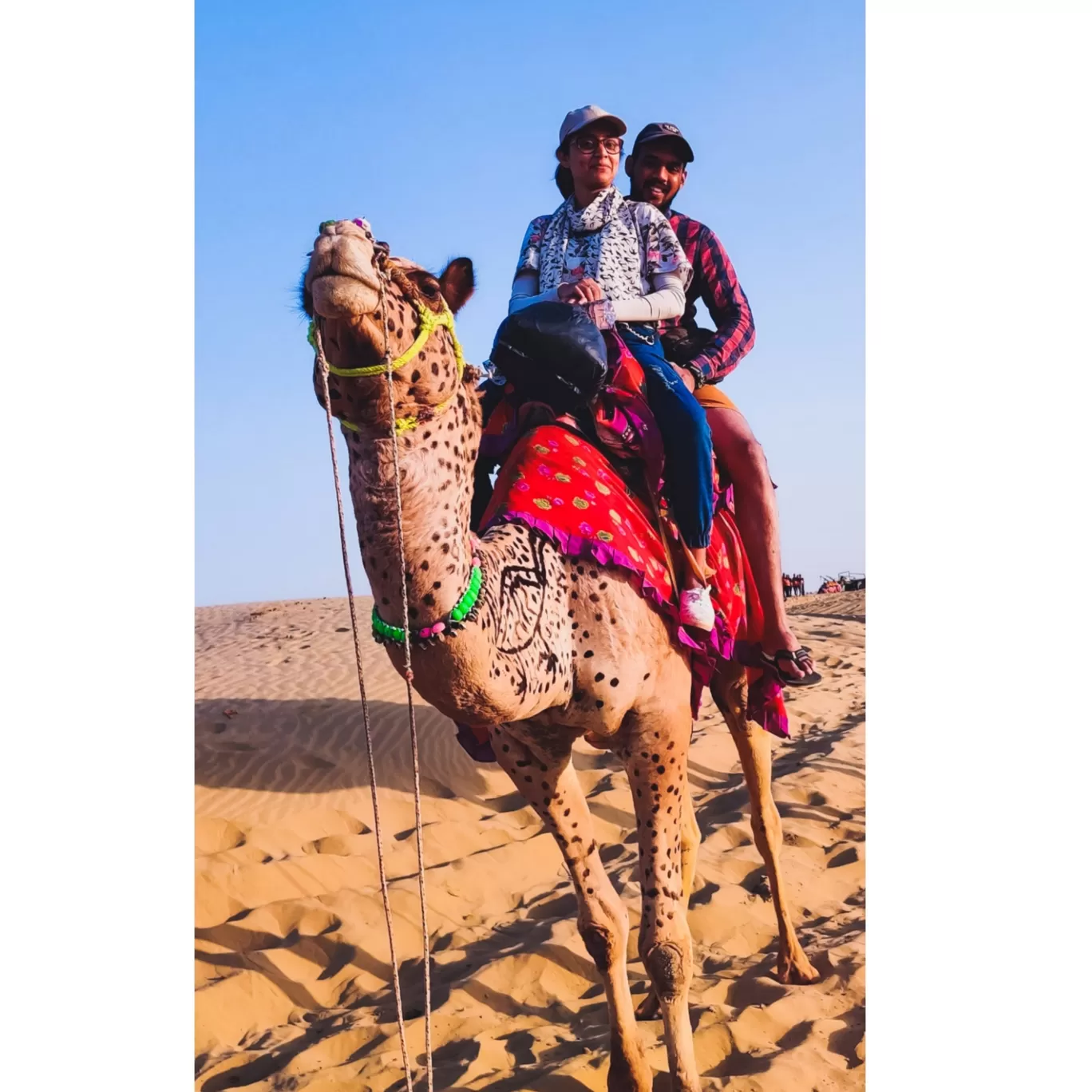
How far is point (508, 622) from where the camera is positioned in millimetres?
2650

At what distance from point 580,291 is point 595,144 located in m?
0.52

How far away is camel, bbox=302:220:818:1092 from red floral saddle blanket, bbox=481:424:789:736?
5 centimetres

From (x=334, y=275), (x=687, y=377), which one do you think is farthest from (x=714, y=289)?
(x=334, y=275)

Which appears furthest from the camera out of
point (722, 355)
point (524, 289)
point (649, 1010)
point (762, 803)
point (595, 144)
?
point (762, 803)

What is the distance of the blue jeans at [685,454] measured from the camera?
336cm

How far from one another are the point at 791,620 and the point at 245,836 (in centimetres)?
939

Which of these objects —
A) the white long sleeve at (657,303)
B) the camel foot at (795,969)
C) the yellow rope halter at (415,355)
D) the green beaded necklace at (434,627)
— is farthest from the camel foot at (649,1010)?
the yellow rope halter at (415,355)

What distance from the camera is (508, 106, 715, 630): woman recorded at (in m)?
3.36

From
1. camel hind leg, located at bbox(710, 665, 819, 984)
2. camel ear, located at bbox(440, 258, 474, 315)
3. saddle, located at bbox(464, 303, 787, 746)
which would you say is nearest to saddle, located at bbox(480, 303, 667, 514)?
saddle, located at bbox(464, 303, 787, 746)

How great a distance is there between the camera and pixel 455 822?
6859 mm

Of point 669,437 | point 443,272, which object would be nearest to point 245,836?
point 669,437

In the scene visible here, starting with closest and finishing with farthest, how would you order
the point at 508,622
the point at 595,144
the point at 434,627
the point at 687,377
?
1. the point at 434,627
2. the point at 508,622
3. the point at 595,144
4. the point at 687,377

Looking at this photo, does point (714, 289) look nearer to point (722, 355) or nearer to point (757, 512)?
point (722, 355)
